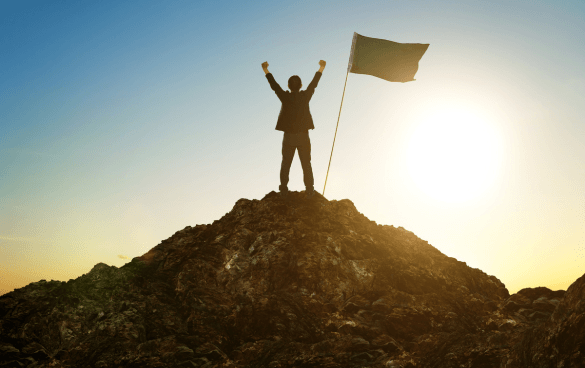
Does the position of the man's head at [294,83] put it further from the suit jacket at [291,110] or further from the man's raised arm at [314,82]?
the man's raised arm at [314,82]

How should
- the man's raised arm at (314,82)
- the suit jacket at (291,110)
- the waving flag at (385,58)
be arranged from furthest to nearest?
the waving flag at (385,58) < the man's raised arm at (314,82) < the suit jacket at (291,110)

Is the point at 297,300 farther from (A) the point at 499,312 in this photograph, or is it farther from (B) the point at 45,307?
(B) the point at 45,307

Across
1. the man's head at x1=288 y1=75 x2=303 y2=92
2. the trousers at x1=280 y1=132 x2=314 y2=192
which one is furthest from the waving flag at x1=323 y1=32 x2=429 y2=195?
the trousers at x1=280 y1=132 x2=314 y2=192

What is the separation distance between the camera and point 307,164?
12523 mm

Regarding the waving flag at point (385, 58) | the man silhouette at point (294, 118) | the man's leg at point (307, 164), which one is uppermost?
the waving flag at point (385, 58)

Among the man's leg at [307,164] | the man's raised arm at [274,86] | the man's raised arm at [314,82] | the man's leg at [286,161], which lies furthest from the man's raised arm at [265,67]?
the man's leg at [307,164]

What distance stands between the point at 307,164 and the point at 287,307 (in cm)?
476

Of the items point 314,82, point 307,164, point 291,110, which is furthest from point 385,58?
point 307,164

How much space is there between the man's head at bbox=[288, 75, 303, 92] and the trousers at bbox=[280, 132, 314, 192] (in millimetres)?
1459

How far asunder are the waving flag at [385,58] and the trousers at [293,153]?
3752 mm

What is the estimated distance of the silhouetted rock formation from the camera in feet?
26.8

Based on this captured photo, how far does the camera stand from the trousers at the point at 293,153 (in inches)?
482

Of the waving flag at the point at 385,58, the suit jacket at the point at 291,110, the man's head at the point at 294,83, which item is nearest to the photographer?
the suit jacket at the point at 291,110

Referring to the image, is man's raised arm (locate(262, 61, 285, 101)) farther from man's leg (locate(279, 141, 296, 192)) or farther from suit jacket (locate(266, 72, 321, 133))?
man's leg (locate(279, 141, 296, 192))
